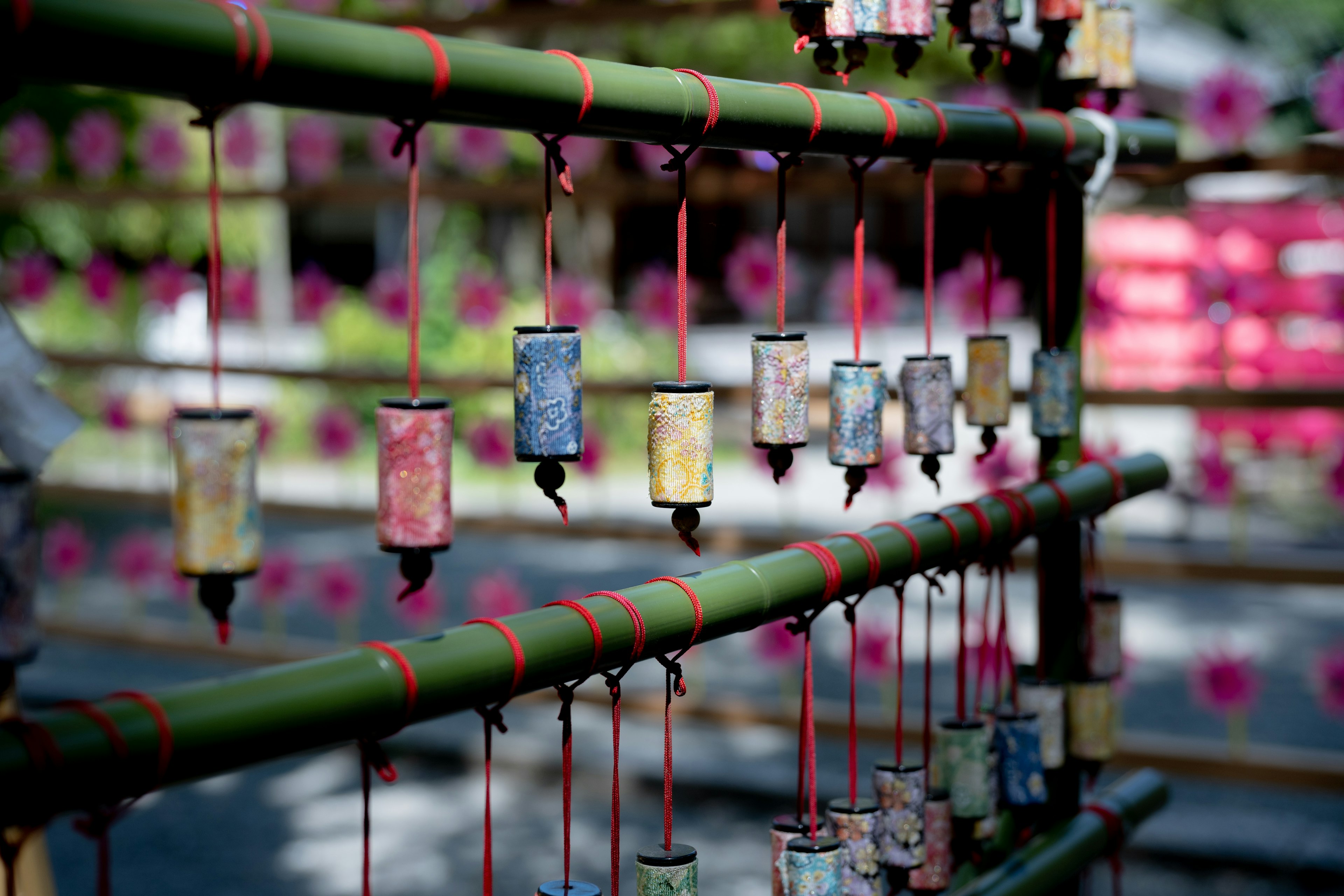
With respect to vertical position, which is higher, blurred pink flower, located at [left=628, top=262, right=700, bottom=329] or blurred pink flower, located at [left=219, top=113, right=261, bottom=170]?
blurred pink flower, located at [left=219, top=113, right=261, bottom=170]

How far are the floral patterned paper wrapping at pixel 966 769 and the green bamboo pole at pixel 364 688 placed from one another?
389 millimetres

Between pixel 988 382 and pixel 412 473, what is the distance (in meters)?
1.08

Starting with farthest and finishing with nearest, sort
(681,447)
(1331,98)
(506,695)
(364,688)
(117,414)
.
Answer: (117,414), (1331,98), (681,447), (506,695), (364,688)

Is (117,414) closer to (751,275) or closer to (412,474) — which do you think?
(751,275)

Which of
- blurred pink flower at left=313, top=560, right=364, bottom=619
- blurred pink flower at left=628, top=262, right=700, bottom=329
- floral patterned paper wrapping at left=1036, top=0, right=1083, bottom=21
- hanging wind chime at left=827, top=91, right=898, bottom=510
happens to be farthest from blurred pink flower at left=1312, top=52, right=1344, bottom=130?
blurred pink flower at left=313, top=560, right=364, bottom=619

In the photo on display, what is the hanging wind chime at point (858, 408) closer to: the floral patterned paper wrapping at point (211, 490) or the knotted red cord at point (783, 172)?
the knotted red cord at point (783, 172)

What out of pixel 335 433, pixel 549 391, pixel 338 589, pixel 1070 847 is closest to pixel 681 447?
pixel 549 391

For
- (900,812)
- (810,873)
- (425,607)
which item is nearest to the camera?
(810,873)

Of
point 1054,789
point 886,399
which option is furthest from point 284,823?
point 886,399

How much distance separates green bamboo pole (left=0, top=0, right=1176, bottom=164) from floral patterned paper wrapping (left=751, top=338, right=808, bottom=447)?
0.22 m

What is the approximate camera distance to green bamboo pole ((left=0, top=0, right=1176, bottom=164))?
996 mm

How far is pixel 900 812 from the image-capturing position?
1811 mm

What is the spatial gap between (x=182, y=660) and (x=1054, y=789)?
146 inches

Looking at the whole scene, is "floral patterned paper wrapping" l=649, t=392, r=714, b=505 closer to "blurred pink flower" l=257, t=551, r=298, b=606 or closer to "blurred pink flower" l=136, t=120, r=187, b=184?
"blurred pink flower" l=257, t=551, r=298, b=606
